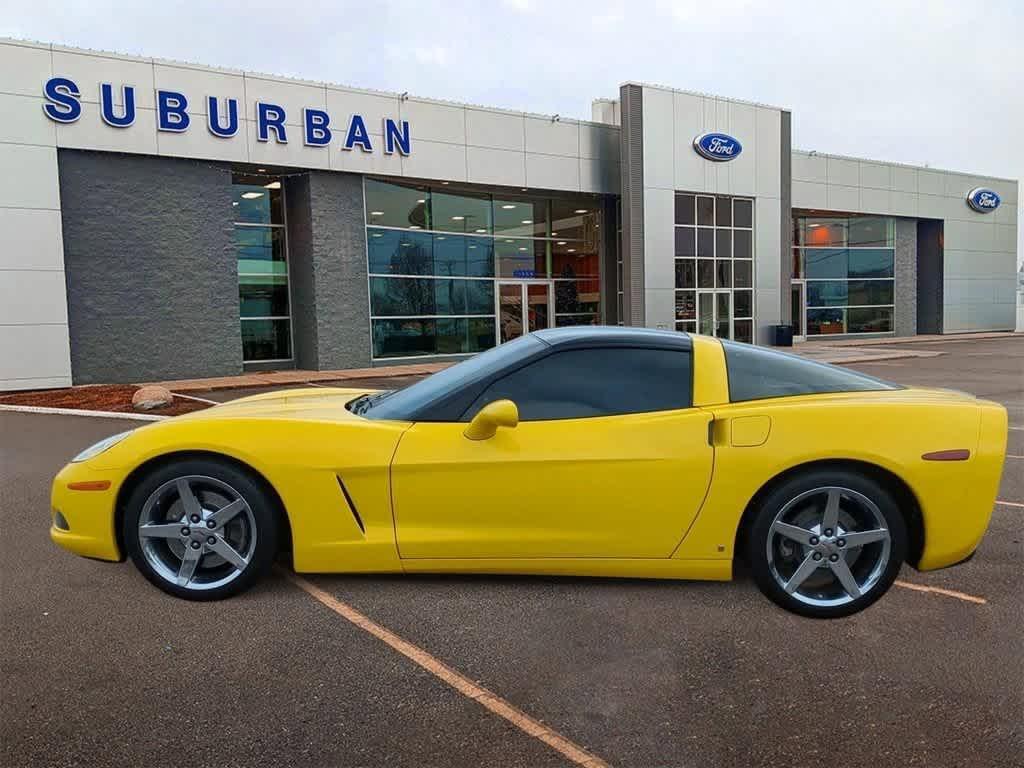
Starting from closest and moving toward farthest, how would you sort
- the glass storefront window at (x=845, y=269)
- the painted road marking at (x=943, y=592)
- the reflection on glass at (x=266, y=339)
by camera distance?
the painted road marking at (x=943, y=592), the reflection on glass at (x=266, y=339), the glass storefront window at (x=845, y=269)

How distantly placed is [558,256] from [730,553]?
71.2ft

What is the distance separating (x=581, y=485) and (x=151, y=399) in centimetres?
1005

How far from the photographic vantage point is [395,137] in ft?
64.0

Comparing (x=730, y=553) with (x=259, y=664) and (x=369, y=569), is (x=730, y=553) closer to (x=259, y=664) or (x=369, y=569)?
(x=369, y=569)

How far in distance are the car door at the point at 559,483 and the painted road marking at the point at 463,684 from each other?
38cm

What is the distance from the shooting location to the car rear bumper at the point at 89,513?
12.2ft

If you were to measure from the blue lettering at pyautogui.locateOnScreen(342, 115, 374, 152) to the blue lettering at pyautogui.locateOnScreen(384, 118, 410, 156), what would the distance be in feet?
1.61

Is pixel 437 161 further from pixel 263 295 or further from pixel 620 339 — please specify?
pixel 620 339

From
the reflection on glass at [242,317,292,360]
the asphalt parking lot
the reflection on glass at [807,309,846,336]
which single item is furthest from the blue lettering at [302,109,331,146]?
the reflection on glass at [807,309,846,336]

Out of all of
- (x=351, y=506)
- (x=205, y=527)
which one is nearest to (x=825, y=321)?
(x=351, y=506)

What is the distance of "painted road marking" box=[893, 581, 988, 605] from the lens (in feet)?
12.3

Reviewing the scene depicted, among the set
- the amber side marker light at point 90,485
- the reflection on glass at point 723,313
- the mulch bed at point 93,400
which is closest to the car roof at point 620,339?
the amber side marker light at point 90,485

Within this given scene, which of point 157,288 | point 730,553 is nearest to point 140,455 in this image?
point 730,553

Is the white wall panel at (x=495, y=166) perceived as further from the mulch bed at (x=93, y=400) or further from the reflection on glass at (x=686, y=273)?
the mulch bed at (x=93, y=400)
